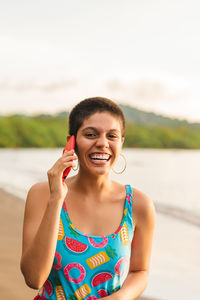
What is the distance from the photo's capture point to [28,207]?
1942mm

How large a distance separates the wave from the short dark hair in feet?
24.7

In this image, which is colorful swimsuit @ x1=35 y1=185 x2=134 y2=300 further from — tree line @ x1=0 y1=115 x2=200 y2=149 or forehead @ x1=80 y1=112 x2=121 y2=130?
tree line @ x1=0 y1=115 x2=200 y2=149

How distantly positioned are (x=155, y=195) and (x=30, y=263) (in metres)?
12.9

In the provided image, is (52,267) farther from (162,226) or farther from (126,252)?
(162,226)

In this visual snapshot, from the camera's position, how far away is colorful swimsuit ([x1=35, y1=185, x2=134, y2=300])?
1.88m

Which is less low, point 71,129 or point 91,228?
point 71,129

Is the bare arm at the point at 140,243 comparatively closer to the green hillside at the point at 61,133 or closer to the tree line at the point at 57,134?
the green hillside at the point at 61,133

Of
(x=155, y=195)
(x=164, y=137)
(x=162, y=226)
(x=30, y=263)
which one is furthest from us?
(x=164, y=137)

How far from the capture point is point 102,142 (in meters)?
1.95

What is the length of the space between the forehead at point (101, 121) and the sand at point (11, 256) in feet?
7.62

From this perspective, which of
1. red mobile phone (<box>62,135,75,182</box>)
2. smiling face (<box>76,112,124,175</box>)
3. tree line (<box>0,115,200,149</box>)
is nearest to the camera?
red mobile phone (<box>62,135,75,182</box>)

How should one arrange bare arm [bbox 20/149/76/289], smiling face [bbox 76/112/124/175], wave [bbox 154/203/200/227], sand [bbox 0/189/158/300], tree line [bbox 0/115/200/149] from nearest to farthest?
bare arm [bbox 20/149/76/289] < smiling face [bbox 76/112/124/175] < sand [bbox 0/189/158/300] < wave [bbox 154/203/200/227] < tree line [bbox 0/115/200/149]

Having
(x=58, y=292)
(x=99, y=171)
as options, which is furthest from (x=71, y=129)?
(x=58, y=292)

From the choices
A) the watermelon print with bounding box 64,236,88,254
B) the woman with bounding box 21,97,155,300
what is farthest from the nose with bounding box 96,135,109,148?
the watermelon print with bounding box 64,236,88,254
